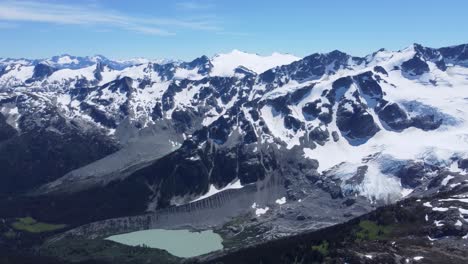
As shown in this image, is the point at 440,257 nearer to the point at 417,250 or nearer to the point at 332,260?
the point at 417,250

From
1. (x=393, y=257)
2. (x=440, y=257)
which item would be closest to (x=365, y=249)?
(x=393, y=257)

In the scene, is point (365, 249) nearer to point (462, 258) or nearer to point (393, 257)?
point (393, 257)

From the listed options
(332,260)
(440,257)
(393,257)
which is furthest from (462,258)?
(332,260)

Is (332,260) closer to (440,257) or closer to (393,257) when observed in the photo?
(393,257)

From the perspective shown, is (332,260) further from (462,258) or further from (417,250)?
(462,258)

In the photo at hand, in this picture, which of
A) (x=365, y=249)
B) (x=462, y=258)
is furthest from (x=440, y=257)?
(x=365, y=249)

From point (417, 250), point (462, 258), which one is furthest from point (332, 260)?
point (462, 258)
